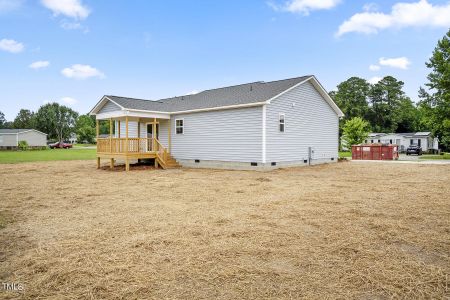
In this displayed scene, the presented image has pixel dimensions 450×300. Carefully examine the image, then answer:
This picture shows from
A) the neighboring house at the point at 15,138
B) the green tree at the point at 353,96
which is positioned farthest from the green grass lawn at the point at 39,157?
the green tree at the point at 353,96

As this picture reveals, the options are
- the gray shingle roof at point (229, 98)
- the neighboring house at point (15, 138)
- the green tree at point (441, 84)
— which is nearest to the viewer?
the gray shingle roof at point (229, 98)

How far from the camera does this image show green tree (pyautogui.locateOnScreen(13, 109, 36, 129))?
8254 cm

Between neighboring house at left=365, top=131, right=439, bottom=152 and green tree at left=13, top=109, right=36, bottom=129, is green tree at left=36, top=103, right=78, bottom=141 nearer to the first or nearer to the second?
green tree at left=13, top=109, right=36, bottom=129

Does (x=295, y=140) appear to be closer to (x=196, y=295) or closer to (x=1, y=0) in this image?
(x=196, y=295)

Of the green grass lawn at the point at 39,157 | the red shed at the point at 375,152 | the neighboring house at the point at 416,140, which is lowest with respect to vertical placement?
the green grass lawn at the point at 39,157

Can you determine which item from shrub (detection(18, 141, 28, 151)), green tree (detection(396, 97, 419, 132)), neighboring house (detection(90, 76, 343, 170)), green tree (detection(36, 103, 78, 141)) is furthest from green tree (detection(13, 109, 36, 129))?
green tree (detection(396, 97, 419, 132))

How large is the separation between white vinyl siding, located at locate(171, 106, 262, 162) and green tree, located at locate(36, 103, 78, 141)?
6282 cm

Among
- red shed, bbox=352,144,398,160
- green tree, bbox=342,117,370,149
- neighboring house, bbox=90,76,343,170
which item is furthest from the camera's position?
green tree, bbox=342,117,370,149

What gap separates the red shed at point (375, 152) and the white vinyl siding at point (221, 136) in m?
16.1

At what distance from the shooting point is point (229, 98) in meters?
18.3

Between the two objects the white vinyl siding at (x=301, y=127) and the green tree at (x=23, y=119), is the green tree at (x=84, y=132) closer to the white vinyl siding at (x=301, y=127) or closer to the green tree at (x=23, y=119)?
the green tree at (x=23, y=119)

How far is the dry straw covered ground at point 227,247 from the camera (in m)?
3.07

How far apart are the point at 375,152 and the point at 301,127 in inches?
495

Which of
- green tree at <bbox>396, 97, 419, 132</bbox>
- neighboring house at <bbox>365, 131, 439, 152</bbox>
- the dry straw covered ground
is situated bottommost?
the dry straw covered ground
